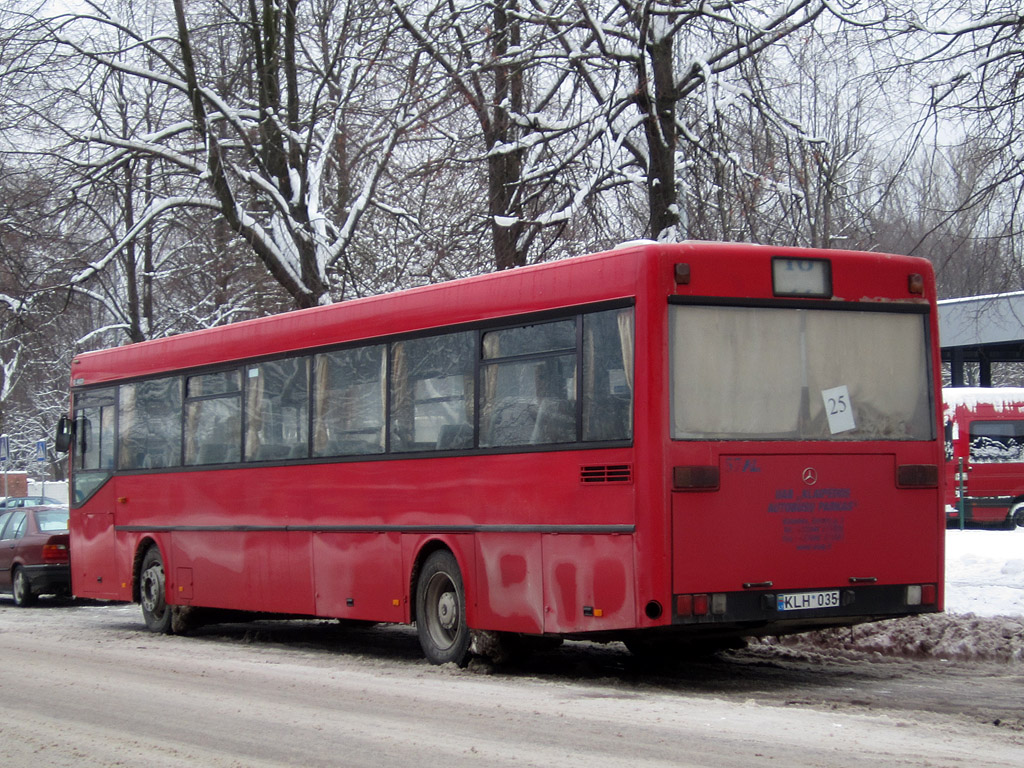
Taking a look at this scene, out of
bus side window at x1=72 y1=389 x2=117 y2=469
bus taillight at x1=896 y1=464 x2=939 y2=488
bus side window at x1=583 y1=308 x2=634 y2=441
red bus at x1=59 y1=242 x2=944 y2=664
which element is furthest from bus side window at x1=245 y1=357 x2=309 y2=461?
bus taillight at x1=896 y1=464 x2=939 y2=488

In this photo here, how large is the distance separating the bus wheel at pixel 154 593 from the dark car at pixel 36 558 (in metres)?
4.84

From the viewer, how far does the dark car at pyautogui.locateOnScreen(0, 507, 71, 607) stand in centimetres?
2108

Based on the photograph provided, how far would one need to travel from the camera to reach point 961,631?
40.1 ft

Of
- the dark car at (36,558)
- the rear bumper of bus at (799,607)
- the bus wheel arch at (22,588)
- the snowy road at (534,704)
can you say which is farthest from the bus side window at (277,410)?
the bus wheel arch at (22,588)

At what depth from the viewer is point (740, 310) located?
9992mm

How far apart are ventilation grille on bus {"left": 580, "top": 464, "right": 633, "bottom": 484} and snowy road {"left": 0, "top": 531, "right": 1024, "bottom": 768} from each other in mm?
1459

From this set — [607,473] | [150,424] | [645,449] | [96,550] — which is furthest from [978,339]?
[645,449]

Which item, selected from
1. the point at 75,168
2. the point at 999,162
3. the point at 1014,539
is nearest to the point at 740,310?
the point at 999,162

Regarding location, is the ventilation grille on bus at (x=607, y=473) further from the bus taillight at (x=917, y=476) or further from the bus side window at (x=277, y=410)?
the bus side window at (x=277, y=410)

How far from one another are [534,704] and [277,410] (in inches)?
225

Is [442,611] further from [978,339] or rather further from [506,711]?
[978,339]

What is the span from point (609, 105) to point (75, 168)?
9911 mm

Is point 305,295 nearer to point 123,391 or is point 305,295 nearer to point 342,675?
point 123,391

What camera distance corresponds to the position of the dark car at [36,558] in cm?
2108
